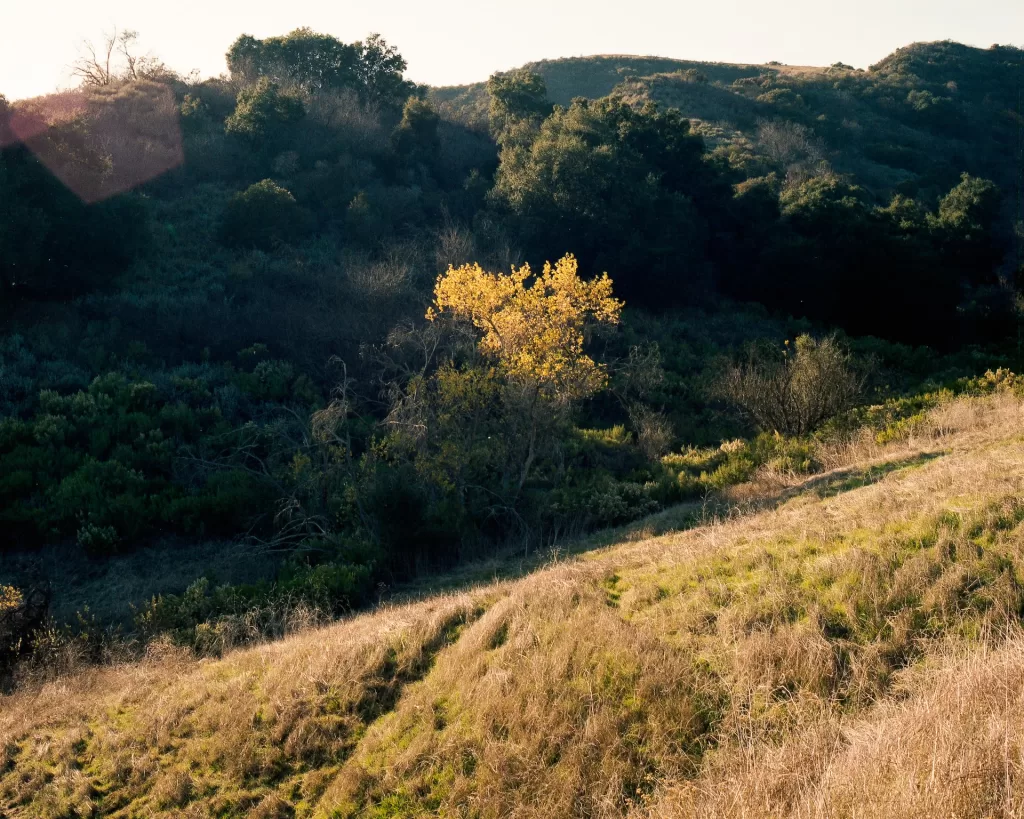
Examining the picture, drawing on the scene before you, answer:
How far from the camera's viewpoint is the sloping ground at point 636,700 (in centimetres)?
512

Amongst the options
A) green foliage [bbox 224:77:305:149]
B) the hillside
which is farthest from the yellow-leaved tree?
the hillside

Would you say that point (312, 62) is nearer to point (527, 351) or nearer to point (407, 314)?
point (407, 314)

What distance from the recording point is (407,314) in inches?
981

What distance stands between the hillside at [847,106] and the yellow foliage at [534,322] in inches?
1091

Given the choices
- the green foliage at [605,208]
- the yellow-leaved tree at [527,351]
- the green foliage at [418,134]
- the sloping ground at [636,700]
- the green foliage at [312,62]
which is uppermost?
the green foliage at [312,62]

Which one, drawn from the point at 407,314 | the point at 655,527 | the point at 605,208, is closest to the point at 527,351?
the point at 655,527

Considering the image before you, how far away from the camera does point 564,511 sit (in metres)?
15.4

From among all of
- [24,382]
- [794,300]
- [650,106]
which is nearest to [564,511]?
[24,382]

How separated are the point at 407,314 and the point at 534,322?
898cm

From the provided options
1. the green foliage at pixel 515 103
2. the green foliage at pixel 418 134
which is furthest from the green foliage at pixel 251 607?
the green foliage at pixel 515 103

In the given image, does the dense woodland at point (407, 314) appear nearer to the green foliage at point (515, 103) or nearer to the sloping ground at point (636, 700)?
the green foliage at point (515, 103)

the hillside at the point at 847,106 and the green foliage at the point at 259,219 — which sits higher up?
the hillside at the point at 847,106

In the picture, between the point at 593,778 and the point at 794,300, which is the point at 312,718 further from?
the point at 794,300

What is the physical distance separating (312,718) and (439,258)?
2210cm
